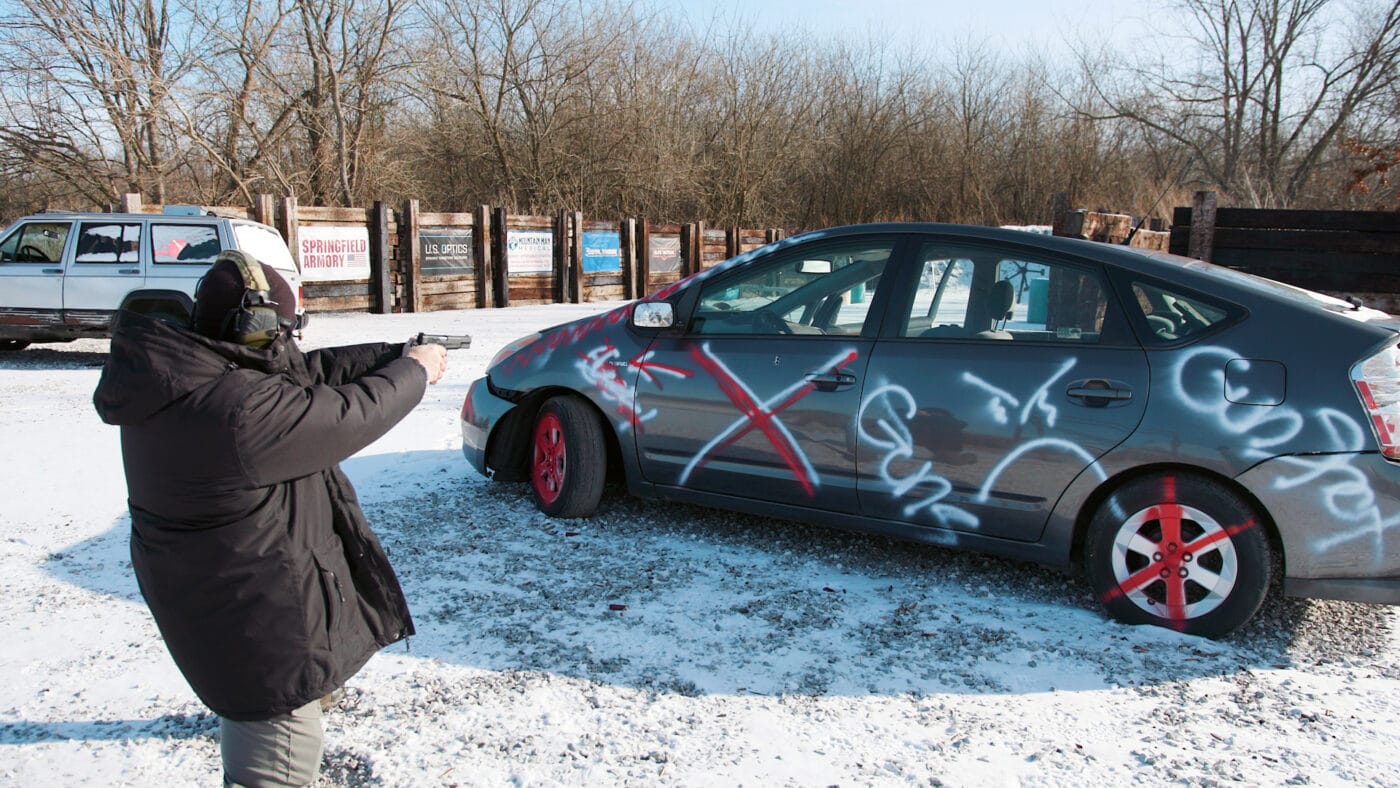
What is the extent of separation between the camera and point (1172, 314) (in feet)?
12.2

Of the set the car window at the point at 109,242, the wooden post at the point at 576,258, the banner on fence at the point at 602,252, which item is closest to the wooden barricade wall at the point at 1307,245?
the car window at the point at 109,242

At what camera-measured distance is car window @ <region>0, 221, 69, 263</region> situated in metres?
10.7

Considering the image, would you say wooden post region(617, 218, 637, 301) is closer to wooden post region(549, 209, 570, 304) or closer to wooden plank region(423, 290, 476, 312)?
wooden post region(549, 209, 570, 304)

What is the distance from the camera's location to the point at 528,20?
92.3 feet

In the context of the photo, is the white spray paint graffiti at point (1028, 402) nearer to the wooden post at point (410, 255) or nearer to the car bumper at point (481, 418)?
the car bumper at point (481, 418)

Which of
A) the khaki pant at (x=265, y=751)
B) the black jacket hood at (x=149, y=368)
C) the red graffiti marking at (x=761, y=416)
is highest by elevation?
the black jacket hood at (x=149, y=368)

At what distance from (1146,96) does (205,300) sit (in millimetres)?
33846

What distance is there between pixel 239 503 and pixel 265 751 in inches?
25.2

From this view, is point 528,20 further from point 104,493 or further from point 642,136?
point 104,493

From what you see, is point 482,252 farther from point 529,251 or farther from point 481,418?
point 481,418

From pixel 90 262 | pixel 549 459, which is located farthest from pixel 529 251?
pixel 549 459

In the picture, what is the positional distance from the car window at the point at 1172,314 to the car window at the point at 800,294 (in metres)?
1.10

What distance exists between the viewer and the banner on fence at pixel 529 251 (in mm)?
19594


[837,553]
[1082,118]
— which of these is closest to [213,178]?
[837,553]
